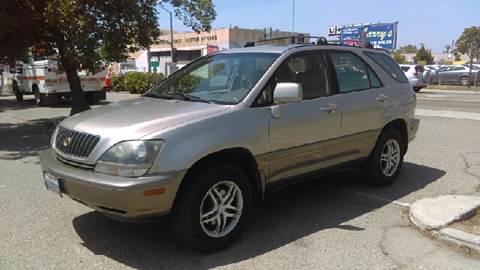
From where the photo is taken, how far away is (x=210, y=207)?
427cm

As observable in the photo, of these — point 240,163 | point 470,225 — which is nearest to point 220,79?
point 240,163

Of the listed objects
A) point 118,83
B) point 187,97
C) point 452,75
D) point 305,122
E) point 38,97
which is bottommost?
point 38,97

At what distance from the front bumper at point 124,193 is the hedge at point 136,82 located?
2082 centimetres

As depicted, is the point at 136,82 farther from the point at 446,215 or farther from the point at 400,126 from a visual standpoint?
the point at 446,215

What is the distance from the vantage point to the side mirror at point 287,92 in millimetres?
4492

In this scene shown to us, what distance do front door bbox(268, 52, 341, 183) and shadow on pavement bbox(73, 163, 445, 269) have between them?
0.53 metres

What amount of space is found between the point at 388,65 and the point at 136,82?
20501 millimetres

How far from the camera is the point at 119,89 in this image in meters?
27.5

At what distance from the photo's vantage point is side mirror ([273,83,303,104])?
449 centimetres

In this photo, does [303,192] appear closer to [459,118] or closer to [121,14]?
[121,14]

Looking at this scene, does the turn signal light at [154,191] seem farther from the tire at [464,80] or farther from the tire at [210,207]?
the tire at [464,80]

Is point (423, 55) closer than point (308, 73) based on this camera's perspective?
No

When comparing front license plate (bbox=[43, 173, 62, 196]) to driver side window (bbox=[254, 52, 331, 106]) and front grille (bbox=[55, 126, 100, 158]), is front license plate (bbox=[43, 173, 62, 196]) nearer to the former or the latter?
front grille (bbox=[55, 126, 100, 158])

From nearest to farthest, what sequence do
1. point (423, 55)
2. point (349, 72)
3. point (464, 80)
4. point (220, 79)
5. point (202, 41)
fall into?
point (220, 79), point (349, 72), point (464, 80), point (202, 41), point (423, 55)
